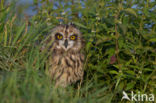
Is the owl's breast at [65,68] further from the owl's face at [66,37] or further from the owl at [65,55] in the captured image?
the owl's face at [66,37]

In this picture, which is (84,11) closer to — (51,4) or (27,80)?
(51,4)

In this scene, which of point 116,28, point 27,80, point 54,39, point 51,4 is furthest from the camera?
point 51,4

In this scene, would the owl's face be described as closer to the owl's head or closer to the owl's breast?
the owl's head

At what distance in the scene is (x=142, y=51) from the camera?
183 inches

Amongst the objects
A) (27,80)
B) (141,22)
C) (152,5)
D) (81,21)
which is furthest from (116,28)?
(27,80)

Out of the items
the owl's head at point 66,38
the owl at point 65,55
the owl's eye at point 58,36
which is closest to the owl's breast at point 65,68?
the owl at point 65,55

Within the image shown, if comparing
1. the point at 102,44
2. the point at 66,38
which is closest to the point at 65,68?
the point at 66,38

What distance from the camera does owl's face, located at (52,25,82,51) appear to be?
4.73 metres

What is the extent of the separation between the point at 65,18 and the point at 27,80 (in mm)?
1963

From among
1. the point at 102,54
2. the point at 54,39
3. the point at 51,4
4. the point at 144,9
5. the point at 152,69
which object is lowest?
the point at 152,69

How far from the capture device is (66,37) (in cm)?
473

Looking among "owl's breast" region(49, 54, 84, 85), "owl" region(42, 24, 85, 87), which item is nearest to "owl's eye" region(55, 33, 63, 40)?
"owl" region(42, 24, 85, 87)

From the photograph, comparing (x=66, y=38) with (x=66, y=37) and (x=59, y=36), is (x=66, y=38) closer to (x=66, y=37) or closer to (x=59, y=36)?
(x=66, y=37)

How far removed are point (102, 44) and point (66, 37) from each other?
0.75 m
